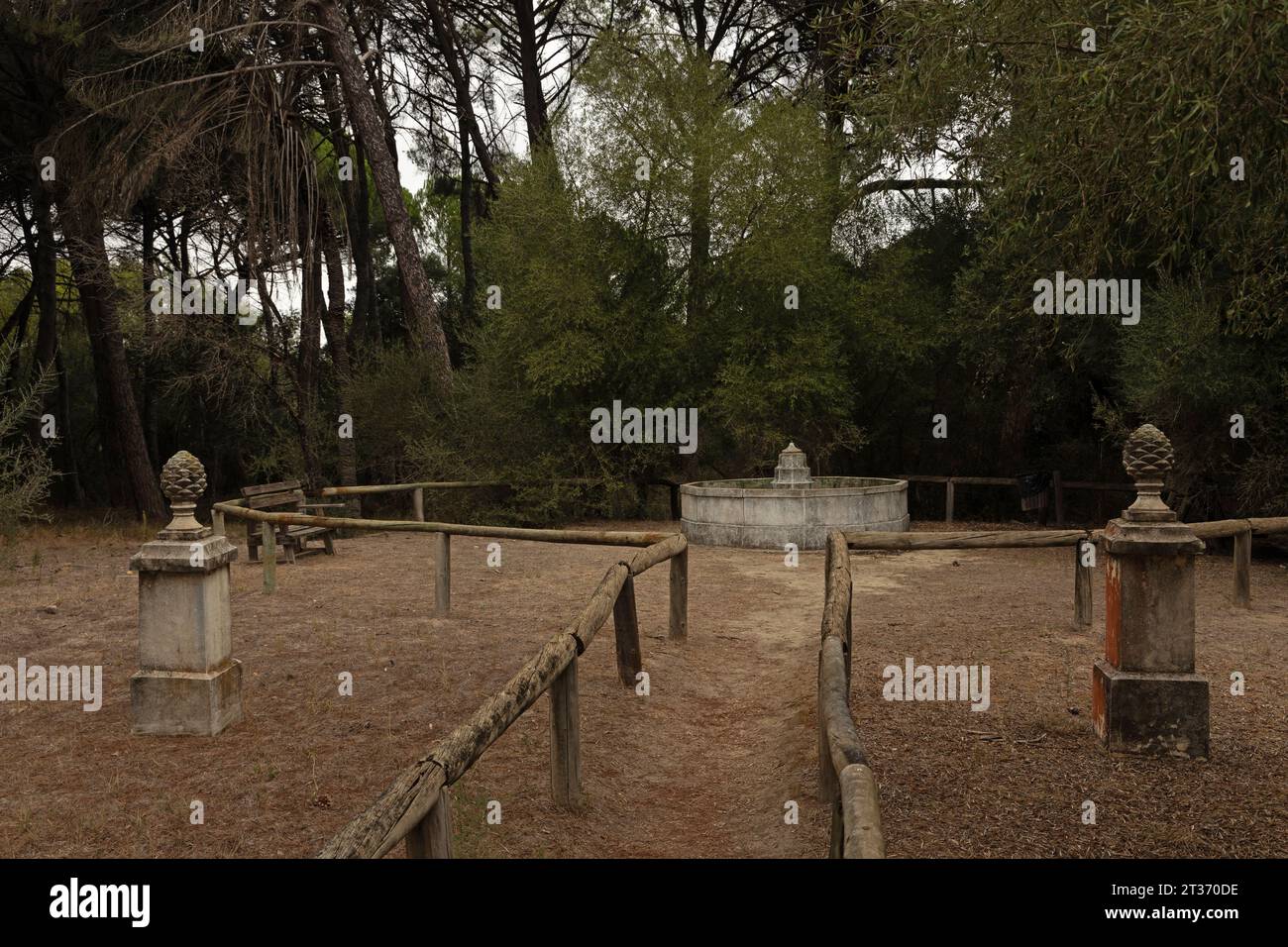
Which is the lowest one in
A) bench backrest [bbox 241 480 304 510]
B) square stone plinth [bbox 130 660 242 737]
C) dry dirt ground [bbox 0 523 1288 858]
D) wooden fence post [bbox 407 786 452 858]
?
dry dirt ground [bbox 0 523 1288 858]

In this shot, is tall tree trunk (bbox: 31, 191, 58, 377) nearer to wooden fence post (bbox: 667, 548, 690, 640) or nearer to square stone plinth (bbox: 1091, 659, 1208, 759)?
wooden fence post (bbox: 667, 548, 690, 640)

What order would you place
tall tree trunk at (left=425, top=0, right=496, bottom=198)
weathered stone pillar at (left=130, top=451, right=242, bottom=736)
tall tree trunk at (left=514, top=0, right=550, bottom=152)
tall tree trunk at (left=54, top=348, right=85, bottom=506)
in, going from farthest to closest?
tall tree trunk at (left=54, top=348, right=85, bottom=506)
tall tree trunk at (left=425, top=0, right=496, bottom=198)
tall tree trunk at (left=514, top=0, right=550, bottom=152)
weathered stone pillar at (left=130, top=451, right=242, bottom=736)

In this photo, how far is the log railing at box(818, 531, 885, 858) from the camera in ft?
8.33

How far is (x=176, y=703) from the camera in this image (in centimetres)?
582

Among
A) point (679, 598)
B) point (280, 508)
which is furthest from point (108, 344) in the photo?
point (679, 598)

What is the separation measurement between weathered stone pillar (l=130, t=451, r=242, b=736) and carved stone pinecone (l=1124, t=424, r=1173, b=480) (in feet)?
16.4

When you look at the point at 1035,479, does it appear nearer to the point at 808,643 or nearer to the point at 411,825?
the point at 808,643

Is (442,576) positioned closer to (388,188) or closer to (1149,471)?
(1149,471)

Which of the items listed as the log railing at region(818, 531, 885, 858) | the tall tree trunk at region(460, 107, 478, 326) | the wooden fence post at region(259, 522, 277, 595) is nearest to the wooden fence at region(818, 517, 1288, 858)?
the log railing at region(818, 531, 885, 858)

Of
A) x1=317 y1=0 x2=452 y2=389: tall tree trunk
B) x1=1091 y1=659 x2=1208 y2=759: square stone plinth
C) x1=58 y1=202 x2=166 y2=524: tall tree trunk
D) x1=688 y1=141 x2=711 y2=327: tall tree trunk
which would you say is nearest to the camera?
x1=1091 y1=659 x2=1208 y2=759: square stone plinth

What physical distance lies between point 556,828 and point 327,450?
61.9ft

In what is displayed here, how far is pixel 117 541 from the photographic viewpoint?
15430 millimetres

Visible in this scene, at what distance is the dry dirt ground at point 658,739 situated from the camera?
4.48m

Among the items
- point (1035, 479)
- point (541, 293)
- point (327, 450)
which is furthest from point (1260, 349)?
point (327, 450)
